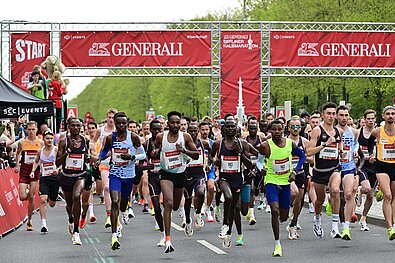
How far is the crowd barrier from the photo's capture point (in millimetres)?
17109

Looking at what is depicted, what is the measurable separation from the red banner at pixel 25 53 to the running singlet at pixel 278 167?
24139 millimetres

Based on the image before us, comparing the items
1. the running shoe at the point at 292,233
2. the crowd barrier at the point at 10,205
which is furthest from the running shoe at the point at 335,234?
the crowd barrier at the point at 10,205

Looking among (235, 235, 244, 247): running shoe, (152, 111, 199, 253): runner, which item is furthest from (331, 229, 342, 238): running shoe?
(152, 111, 199, 253): runner

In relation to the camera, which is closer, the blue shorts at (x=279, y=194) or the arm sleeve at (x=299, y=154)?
the blue shorts at (x=279, y=194)

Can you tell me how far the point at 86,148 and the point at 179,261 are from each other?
3.50 m

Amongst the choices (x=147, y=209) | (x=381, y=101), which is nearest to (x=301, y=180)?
(x=147, y=209)

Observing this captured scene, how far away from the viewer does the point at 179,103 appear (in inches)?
3223

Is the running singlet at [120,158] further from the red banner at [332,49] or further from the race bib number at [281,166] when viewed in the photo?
the red banner at [332,49]

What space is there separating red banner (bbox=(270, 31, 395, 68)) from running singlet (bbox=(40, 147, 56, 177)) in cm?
2134

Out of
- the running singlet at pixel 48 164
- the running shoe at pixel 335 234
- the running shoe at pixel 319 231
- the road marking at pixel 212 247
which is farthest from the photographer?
the running singlet at pixel 48 164

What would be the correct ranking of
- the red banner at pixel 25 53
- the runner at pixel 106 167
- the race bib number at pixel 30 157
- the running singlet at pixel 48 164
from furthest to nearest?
the red banner at pixel 25 53, the race bib number at pixel 30 157, the runner at pixel 106 167, the running singlet at pixel 48 164

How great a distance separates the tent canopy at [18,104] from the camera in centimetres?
1922

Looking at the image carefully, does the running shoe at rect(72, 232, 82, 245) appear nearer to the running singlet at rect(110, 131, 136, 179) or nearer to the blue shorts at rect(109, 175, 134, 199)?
the blue shorts at rect(109, 175, 134, 199)

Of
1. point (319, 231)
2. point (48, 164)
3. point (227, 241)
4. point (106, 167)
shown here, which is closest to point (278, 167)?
point (227, 241)
